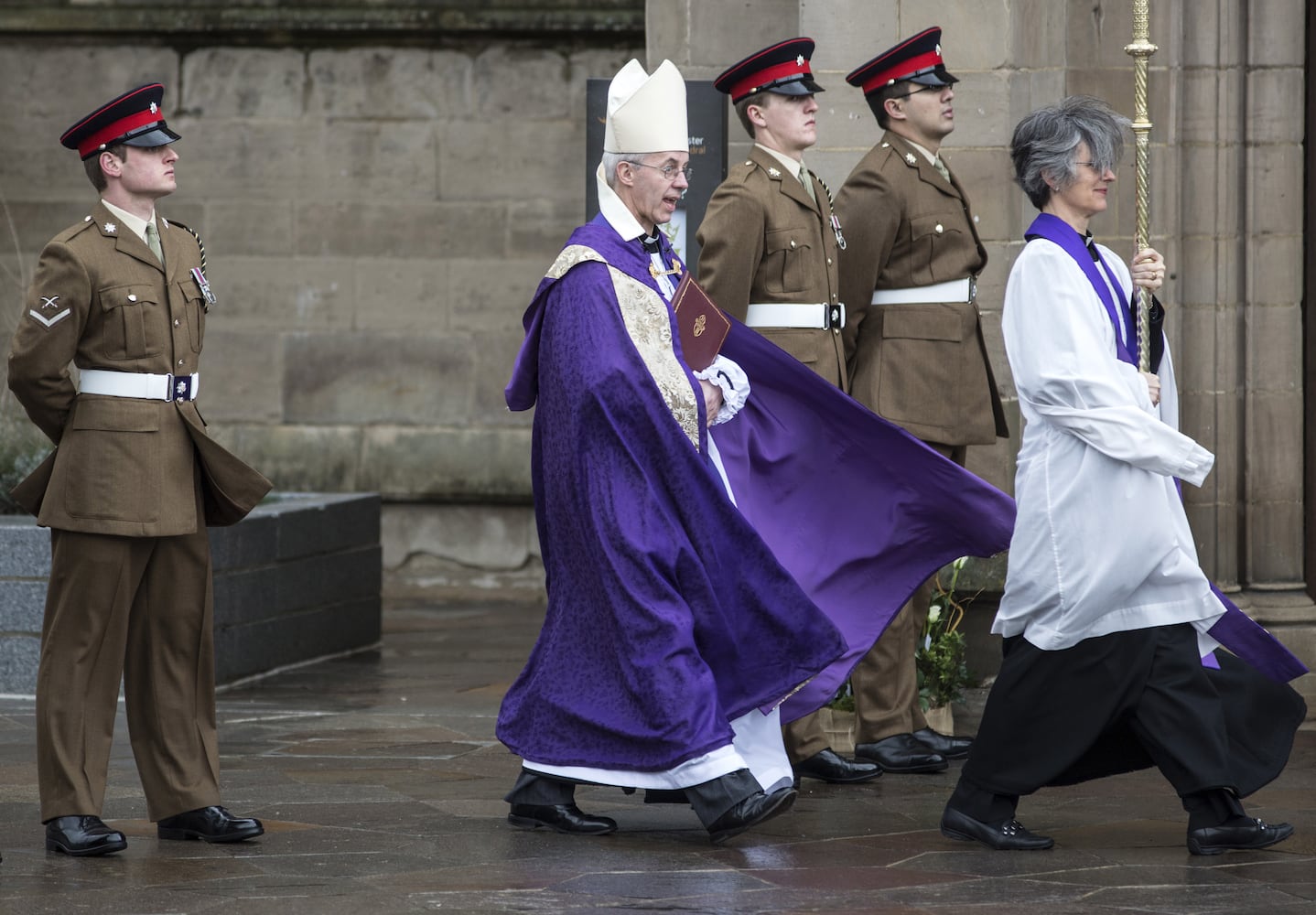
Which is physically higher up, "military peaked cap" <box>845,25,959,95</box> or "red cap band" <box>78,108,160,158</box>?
"military peaked cap" <box>845,25,959,95</box>

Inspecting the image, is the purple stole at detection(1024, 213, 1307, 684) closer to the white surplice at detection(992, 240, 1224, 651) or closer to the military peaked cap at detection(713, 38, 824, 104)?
the white surplice at detection(992, 240, 1224, 651)

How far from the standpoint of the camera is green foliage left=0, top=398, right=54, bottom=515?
934cm

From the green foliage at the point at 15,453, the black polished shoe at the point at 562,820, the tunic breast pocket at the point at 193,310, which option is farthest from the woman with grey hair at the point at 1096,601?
the green foliage at the point at 15,453

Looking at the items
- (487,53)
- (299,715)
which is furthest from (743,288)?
(487,53)

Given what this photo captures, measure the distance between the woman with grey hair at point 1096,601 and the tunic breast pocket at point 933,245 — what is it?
4.39ft

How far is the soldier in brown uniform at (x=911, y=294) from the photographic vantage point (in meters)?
7.20

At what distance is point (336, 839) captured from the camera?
5.86 m

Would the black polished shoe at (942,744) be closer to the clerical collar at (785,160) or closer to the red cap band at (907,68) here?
the clerical collar at (785,160)

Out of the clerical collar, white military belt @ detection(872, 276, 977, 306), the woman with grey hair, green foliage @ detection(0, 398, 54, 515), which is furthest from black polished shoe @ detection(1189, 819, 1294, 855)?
green foliage @ detection(0, 398, 54, 515)

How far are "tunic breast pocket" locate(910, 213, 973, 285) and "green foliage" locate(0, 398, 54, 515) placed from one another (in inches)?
148

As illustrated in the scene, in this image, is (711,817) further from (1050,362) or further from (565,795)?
(1050,362)

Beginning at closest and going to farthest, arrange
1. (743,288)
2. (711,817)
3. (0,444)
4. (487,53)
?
(711,817), (743,288), (0,444), (487,53)

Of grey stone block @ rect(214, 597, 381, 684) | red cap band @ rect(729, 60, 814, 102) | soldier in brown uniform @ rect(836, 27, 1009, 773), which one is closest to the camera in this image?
red cap band @ rect(729, 60, 814, 102)

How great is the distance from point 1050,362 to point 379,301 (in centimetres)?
694
